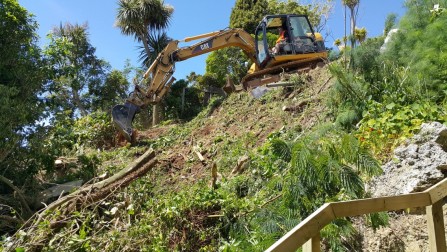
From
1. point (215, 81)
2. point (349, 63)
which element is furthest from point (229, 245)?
point (215, 81)

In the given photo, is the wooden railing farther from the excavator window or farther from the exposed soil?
the excavator window

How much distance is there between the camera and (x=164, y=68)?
42.3 ft

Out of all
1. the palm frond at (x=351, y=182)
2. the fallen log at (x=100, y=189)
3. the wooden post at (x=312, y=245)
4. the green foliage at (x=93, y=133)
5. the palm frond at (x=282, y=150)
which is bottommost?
the wooden post at (x=312, y=245)

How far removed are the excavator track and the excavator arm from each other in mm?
1322

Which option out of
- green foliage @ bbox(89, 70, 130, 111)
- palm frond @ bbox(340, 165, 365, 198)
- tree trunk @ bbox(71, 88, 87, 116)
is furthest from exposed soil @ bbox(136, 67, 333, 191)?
tree trunk @ bbox(71, 88, 87, 116)

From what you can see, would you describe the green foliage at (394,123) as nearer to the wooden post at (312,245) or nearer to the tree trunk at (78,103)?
the wooden post at (312,245)

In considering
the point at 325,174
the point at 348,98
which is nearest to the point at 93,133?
the point at 348,98

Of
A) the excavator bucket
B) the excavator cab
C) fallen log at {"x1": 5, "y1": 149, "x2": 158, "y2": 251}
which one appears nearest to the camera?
fallen log at {"x1": 5, "y1": 149, "x2": 158, "y2": 251}

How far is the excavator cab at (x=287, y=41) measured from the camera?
12.8m

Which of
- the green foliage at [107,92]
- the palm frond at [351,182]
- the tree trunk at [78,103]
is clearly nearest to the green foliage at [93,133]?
the palm frond at [351,182]

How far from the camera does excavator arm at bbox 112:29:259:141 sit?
38.9 feet

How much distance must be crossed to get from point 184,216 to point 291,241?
3.48 meters

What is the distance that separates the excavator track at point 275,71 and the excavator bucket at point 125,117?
3.18 meters

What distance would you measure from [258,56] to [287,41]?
1.03 meters
